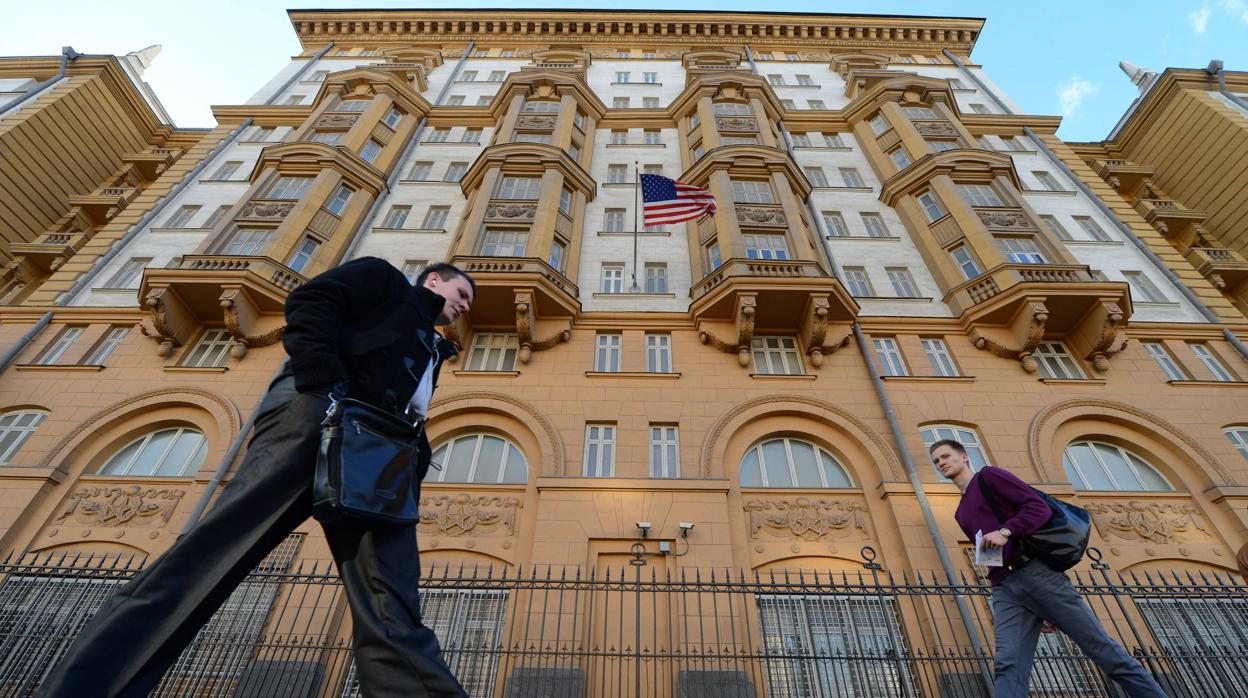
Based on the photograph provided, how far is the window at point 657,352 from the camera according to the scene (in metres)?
16.8

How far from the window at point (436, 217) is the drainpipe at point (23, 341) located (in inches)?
454

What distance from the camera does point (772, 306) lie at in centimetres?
1706

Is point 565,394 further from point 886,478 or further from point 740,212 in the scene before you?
point 740,212

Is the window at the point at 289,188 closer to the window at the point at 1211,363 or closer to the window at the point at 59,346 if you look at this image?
the window at the point at 59,346

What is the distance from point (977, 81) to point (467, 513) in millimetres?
36034

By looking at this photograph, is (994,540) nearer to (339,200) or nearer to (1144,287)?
(1144,287)

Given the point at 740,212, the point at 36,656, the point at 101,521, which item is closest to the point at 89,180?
the point at 101,521

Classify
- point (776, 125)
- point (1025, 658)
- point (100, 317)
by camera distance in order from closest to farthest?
point (1025, 658) < point (100, 317) < point (776, 125)

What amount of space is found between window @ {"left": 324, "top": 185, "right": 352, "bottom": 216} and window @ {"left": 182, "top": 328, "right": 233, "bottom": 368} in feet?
19.6

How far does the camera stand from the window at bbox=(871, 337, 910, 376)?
16.6 meters

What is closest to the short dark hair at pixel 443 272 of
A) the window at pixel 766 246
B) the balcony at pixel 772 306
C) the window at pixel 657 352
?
the window at pixel 657 352

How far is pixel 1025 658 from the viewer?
18.7 ft

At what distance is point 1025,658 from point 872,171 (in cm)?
2342

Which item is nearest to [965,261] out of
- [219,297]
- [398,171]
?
[398,171]
